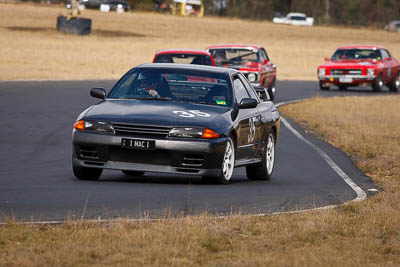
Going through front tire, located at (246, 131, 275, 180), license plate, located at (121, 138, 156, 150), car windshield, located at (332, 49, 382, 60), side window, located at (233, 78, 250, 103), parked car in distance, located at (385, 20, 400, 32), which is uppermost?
side window, located at (233, 78, 250, 103)

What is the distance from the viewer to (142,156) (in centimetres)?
1080

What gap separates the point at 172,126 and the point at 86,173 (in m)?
1.25

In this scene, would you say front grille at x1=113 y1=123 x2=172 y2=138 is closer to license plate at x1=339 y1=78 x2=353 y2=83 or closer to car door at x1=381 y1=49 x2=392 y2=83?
license plate at x1=339 y1=78 x2=353 y2=83

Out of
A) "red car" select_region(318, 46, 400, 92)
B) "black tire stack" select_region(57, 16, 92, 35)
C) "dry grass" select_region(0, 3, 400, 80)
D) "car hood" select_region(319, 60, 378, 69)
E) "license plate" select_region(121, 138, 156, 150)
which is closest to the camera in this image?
"license plate" select_region(121, 138, 156, 150)

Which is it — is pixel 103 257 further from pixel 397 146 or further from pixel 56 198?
pixel 397 146

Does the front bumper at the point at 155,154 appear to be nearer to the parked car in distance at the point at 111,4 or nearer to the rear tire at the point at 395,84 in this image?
the rear tire at the point at 395,84

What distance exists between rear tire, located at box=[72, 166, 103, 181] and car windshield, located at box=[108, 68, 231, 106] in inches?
38.1

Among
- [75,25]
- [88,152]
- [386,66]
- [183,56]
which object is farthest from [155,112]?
[75,25]

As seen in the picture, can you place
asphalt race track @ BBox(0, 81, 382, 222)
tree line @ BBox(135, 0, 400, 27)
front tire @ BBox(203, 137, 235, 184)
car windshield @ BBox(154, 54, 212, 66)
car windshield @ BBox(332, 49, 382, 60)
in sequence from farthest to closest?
tree line @ BBox(135, 0, 400, 27) → car windshield @ BBox(332, 49, 382, 60) → car windshield @ BBox(154, 54, 212, 66) → front tire @ BBox(203, 137, 235, 184) → asphalt race track @ BBox(0, 81, 382, 222)

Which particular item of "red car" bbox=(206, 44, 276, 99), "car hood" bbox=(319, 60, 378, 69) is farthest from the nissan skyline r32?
"car hood" bbox=(319, 60, 378, 69)

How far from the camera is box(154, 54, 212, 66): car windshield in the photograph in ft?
77.0

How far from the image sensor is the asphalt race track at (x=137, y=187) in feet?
29.7

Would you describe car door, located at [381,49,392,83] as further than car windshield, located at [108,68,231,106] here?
Yes

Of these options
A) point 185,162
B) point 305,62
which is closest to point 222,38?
point 305,62
